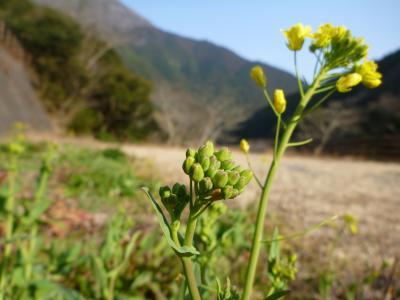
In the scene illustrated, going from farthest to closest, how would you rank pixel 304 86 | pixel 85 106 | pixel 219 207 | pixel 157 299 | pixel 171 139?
pixel 171 139, pixel 85 106, pixel 157 299, pixel 219 207, pixel 304 86

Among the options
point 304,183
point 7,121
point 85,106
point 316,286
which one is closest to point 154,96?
point 85,106

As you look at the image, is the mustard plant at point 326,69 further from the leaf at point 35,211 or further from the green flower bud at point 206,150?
the leaf at point 35,211

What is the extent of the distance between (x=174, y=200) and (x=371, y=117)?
3196 cm

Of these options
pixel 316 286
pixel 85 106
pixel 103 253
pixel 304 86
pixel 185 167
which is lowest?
pixel 316 286

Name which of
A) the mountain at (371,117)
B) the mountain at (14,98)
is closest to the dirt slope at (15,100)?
the mountain at (14,98)

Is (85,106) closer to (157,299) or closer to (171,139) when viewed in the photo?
(171,139)

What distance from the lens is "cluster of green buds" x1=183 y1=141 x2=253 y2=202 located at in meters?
0.75

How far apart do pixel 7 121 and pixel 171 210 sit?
528 inches

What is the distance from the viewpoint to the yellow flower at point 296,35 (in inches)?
42.5

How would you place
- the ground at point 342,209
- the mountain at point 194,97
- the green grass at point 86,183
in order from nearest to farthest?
1. the ground at point 342,209
2. the green grass at point 86,183
3. the mountain at point 194,97

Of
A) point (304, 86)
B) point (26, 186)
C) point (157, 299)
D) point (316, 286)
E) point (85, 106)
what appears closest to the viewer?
point (304, 86)

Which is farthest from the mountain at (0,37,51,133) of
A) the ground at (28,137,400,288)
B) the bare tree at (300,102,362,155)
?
the bare tree at (300,102,362,155)

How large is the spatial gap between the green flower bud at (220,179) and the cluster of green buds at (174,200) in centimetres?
7

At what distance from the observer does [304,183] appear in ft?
22.1
